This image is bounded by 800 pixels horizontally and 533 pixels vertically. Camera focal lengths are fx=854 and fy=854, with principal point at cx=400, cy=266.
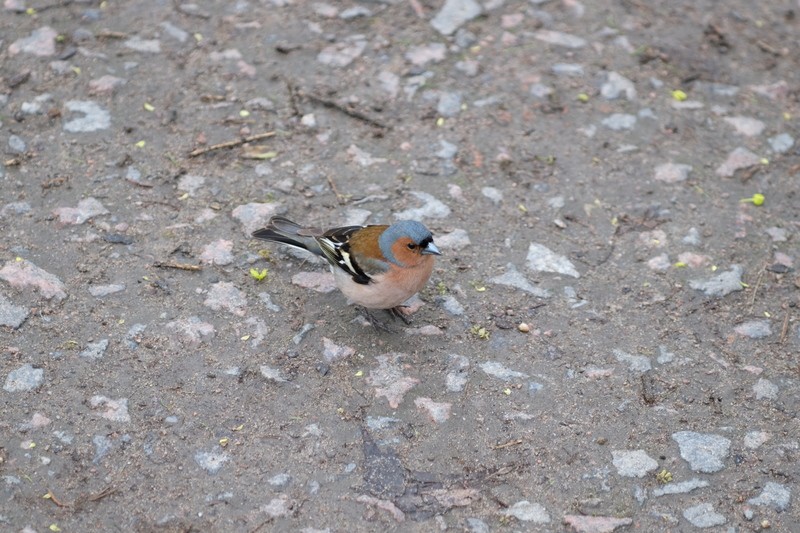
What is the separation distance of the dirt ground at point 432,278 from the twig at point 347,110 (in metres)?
0.03

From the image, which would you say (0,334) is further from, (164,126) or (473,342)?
(473,342)

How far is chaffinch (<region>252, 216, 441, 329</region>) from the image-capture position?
494cm

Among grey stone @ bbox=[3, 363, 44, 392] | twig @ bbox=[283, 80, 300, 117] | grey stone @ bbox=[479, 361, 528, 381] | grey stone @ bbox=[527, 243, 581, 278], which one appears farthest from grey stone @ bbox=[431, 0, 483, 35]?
grey stone @ bbox=[3, 363, 44, 392]

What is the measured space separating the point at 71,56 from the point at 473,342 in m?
4.09

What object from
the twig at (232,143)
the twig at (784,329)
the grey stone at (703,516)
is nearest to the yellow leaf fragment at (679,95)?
the twig at (784,329)

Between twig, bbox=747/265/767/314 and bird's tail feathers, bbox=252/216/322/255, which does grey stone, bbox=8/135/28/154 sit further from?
twig, bbox=747/265/767/314

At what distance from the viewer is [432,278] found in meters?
5.62

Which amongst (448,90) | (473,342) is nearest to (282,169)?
(448,90)

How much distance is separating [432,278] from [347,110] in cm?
180

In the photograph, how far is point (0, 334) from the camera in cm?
478

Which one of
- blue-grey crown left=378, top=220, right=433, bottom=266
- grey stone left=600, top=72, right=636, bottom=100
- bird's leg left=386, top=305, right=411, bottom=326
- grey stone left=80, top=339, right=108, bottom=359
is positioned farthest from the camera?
grey stone left=600, top=72, right=636, bottom=100

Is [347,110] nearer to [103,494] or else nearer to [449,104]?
[449,104]

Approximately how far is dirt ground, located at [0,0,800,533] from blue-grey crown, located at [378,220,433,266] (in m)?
0.55

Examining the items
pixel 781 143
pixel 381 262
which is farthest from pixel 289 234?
pixel 781 143
